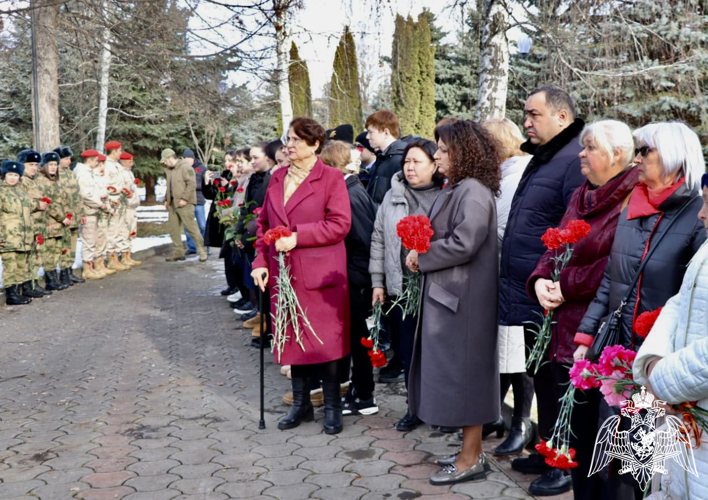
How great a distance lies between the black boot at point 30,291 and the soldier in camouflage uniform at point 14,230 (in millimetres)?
286

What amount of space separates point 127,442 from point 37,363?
9.59ft

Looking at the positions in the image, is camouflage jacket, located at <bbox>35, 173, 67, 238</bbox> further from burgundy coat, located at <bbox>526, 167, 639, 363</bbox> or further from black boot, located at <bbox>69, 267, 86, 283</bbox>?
burgundy coat, located at <bbox>526, 167, 639, 363</bbox>

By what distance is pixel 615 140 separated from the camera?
352cm

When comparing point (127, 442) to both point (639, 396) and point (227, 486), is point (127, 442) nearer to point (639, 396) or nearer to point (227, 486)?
point (227, 486)

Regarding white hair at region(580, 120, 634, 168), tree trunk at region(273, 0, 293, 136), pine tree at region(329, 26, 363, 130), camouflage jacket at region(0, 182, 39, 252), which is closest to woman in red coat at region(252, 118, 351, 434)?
white hair at region(580, 120, 634, 168)

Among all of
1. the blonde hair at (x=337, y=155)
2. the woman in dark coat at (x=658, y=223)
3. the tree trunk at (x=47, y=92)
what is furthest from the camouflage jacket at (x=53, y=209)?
the woman in dark coat at (x=658, y=223)

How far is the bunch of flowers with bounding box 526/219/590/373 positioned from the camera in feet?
11.2

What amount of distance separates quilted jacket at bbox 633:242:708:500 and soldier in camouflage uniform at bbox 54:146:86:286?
1143 cm

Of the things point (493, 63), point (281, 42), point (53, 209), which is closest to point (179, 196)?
point (53, 209)

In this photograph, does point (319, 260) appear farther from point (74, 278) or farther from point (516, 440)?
point (74, 278)

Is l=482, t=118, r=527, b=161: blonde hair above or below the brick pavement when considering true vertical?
above

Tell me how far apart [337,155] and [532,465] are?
2713 mm

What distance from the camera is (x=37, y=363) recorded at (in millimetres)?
7559

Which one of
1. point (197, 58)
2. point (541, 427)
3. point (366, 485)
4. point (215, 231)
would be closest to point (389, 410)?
point (366, 485)
